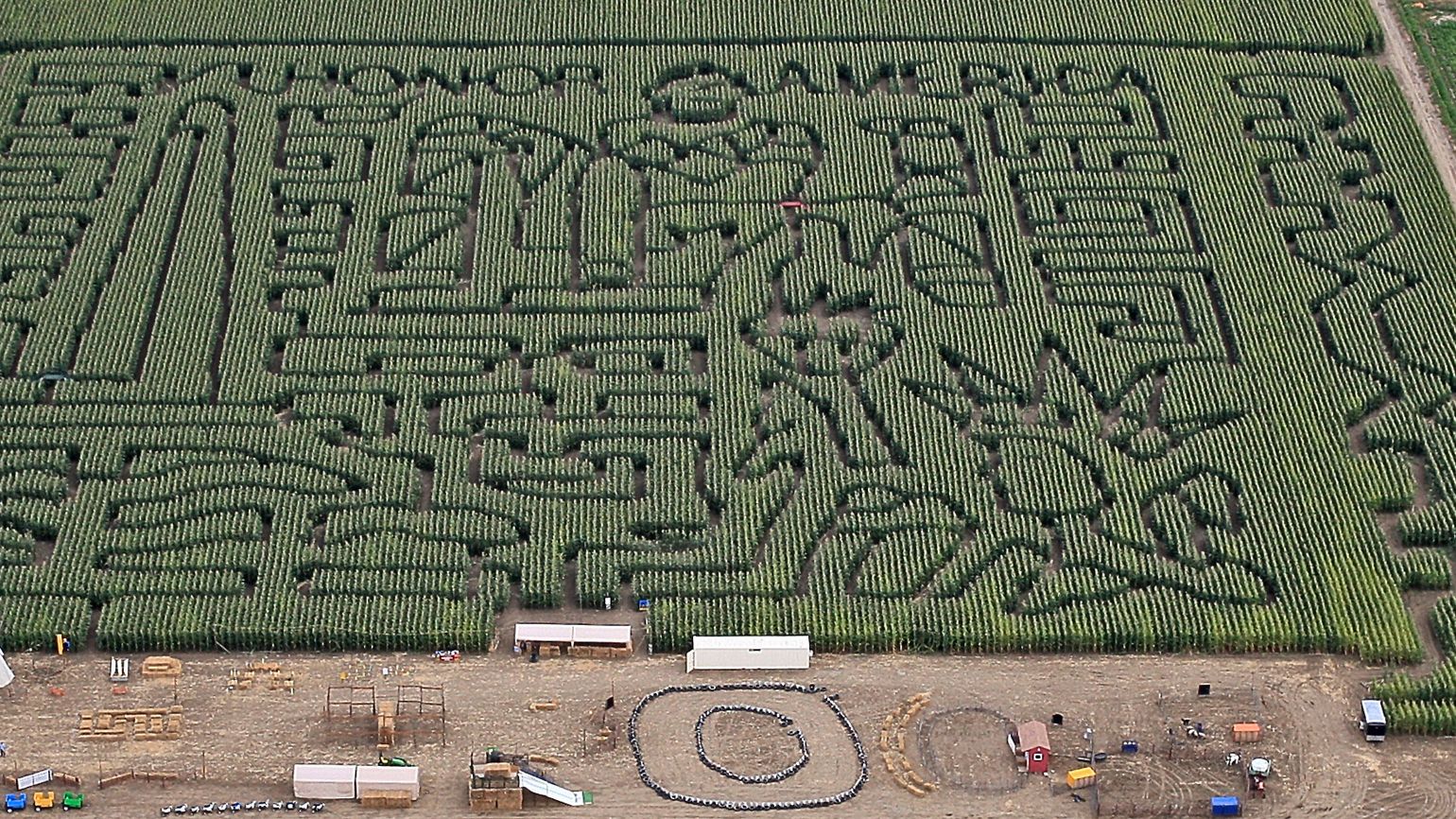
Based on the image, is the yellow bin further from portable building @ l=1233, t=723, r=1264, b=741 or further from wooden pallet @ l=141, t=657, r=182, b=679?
wooden pallet @ l=141, t=657, r=182, b=679

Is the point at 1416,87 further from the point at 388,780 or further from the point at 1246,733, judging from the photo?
the point at 388,780

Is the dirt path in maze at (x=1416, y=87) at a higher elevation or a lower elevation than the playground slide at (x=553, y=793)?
higher

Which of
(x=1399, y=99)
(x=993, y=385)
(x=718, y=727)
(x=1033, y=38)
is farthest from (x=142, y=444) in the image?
(x=1399, y=99)

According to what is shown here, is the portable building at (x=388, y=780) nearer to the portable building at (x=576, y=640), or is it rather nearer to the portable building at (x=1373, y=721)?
the portable building at (x=576, y=640)

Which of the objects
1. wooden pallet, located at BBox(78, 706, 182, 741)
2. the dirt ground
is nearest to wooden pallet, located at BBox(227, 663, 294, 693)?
the dirt ground

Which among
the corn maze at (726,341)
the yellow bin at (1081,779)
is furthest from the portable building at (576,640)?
the yellow bin at (1081,779)

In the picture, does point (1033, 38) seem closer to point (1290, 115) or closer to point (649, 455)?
point (1290, 115)
